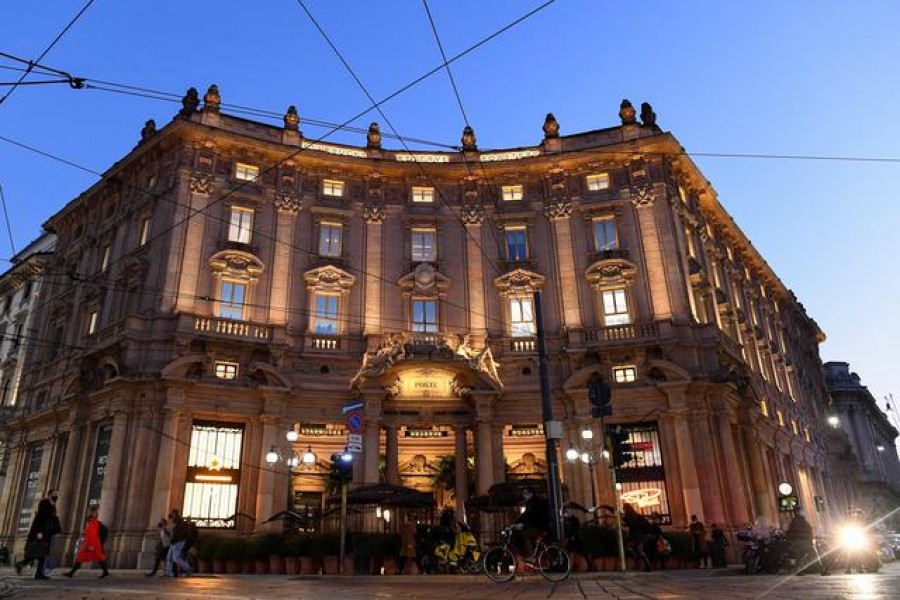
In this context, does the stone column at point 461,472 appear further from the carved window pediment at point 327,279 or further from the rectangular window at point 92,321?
the rectangular window at point 92,321

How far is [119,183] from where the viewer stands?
3472 centimetres

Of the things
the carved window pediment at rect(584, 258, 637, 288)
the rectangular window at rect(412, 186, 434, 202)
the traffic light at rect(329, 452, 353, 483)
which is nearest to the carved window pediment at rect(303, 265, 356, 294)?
the rectangular window at rect(412, 186, 434, 202)

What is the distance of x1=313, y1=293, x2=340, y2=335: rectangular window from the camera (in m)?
30.2

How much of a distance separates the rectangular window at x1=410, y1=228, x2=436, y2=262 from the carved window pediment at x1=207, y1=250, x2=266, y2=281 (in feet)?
24.0

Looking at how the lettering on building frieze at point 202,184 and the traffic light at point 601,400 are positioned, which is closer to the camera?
the traffic light at point 601,400

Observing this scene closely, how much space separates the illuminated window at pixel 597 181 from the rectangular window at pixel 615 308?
562 centimetres

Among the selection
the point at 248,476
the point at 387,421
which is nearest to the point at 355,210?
the point at 387,421

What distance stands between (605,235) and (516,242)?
427 centimetres

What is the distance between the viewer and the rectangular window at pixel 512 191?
33906 mm

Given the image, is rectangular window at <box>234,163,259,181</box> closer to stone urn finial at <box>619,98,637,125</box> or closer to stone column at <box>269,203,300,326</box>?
stone column at <box>269,203,300,326</box>

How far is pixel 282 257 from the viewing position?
31.0 m

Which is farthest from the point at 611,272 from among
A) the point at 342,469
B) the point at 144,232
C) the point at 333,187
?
the point at 144,232

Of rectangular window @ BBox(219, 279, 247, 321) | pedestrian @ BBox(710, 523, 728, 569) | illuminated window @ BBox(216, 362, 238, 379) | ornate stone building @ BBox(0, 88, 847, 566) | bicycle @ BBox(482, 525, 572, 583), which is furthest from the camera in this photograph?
rectangular window @ BBox(219, 279, 247, 321)

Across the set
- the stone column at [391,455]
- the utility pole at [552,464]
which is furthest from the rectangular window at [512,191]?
the utility pole at [552,464]
